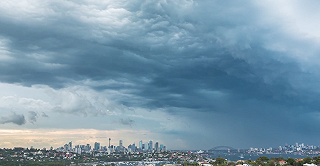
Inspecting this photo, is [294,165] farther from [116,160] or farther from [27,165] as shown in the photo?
[116,160]

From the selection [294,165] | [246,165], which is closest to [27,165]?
[246,165]

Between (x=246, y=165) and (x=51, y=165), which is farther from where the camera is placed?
(x=51, y=165)

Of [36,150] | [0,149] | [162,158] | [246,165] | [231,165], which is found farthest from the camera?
[162,158]

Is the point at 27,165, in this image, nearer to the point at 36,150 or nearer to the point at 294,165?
the point at 36,150

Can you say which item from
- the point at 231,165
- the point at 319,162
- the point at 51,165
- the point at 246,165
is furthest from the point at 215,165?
the point at 51,165

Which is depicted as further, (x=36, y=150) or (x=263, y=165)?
(x=36, y=150)

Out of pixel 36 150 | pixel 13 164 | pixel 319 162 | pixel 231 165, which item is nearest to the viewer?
pixel 319 162

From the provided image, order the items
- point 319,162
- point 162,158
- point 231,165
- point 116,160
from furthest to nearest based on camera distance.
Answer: point 162,158 < point 116,160 < point 231,165 < point 319,162

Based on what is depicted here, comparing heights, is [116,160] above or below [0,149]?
below

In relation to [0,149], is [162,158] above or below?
below
